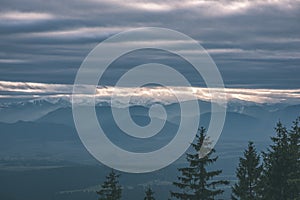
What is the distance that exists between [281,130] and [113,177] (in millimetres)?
19029

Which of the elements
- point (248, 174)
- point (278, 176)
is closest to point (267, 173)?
point (278, 176)

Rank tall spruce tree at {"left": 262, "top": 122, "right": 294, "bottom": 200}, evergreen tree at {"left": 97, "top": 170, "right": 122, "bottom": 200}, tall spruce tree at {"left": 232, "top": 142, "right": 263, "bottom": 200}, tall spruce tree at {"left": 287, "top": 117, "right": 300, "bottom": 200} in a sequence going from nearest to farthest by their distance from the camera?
tall spruce tree at {"left": 287, "top": 117, "right": 300, "bottom": 200}
tall spruce tree at {"left": 262, "top": 122, "right": 294, "bottom": 200}
tall spruce tree at {"left": 232, "top": 142, "right": 263, "bottom": 200}
evergreen tree at {"left": 97, "top": 170, "right": 122, "bottom": 200}

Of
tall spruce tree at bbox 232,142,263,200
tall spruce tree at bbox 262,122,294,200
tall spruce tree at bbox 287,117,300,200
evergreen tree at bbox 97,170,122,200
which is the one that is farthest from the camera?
evergreen tree at bbox 97,170,122,200

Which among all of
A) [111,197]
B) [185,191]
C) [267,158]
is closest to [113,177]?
[111,197]

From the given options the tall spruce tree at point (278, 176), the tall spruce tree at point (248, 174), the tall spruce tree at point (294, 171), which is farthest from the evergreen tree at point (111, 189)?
the tall spruce tree at point (294, 171)

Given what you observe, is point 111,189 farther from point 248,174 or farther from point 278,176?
point 278,176

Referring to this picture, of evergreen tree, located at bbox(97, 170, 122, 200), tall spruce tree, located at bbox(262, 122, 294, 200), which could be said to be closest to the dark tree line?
tall spruce tree, located at bbox(262, 122, 294, 200)

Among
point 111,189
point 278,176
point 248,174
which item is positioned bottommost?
point 278,176

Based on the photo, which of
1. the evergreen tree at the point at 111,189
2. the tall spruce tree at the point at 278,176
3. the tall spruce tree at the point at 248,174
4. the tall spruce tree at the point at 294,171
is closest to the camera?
the tall spruce tree at the point at 294,171

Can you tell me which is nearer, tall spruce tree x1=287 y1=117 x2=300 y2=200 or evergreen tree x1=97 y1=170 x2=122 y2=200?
tall spruce tree x1=287 y1=117 x2=300 y2=200

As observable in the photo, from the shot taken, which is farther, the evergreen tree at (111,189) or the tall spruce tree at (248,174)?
the evergreen tree at (111,189)

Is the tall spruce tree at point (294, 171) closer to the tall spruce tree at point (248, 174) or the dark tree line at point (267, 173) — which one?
the dark tree line at point (267, 173)

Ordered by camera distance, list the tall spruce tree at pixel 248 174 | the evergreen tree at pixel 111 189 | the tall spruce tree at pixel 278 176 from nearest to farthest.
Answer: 1. the tall spruce tree at pixel 278 176
2. the tall spruce tree at pixel 248 174
3. the evergreen tree at pixel 111 189

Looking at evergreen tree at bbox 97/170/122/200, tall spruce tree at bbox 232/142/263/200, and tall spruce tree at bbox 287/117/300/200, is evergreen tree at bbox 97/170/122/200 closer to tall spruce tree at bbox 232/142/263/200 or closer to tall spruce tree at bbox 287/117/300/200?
tall spruce tree at bbox 232/142/263/200
